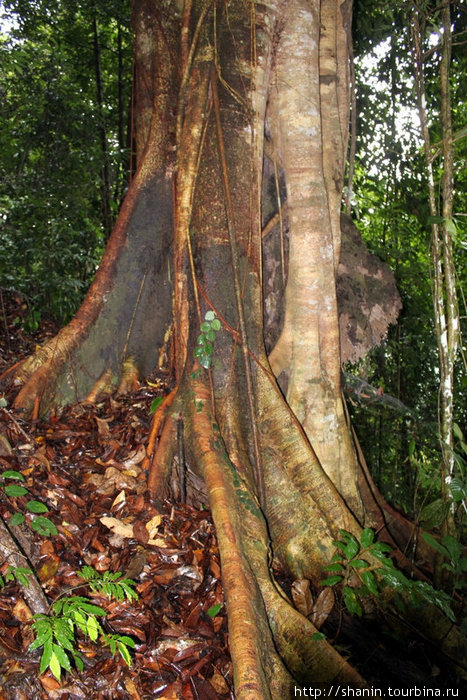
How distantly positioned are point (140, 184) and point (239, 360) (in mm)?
1841

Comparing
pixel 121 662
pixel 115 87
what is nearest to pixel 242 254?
pixel 121 662

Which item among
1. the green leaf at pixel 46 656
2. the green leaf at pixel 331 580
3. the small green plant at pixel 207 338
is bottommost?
the green leaf at pixel 331 580

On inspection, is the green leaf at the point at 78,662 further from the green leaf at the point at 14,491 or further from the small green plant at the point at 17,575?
the green leaf at the point at 14,491

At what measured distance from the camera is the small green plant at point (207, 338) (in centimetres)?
297

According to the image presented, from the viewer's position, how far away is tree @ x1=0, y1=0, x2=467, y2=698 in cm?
281

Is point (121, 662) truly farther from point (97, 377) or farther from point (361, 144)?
point (361, 144)

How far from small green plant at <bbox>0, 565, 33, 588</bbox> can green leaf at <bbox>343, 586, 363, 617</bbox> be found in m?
1.50

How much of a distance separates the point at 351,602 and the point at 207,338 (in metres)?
1.57

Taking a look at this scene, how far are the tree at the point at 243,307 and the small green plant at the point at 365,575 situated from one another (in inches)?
5.6

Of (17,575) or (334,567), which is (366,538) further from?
(17,575)

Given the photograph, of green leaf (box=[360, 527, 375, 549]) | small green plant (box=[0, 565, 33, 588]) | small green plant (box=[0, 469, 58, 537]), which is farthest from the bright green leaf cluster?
green leaf (box=[360, 527, 375, 549])

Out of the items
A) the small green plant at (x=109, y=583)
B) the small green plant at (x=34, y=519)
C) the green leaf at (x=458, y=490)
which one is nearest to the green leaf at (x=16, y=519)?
the small green plant at (x=34, y=519)

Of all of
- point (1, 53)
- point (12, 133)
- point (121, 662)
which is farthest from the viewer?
point (12, 133)

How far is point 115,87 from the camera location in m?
9.02
